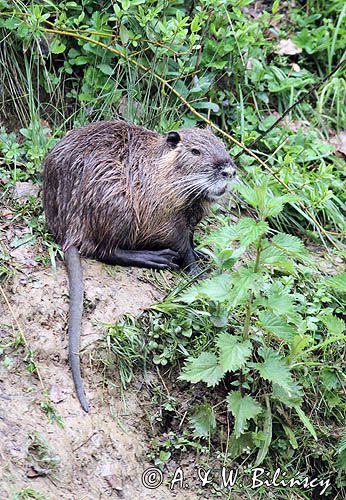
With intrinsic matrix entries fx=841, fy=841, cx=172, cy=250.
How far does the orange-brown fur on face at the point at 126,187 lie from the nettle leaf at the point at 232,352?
741 mm

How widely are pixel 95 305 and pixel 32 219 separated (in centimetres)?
61

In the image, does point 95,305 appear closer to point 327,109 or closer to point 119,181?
point 119,181

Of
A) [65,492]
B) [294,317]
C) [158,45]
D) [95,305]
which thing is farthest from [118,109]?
[65,492]

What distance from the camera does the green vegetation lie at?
3.19 m

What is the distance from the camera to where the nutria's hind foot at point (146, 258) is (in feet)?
12.0

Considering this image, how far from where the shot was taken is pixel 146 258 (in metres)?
3.70

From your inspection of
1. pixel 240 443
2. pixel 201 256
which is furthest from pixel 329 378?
pixel 201 256

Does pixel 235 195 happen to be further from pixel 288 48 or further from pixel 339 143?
pixel 288 48

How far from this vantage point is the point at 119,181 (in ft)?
12.0

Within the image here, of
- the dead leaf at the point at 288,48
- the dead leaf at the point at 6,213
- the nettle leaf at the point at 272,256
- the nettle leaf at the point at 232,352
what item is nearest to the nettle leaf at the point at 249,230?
the nettle leaf at the point at 272,256

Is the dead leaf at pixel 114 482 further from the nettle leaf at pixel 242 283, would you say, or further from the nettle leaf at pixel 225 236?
the nettle leaf at pixel 225 236

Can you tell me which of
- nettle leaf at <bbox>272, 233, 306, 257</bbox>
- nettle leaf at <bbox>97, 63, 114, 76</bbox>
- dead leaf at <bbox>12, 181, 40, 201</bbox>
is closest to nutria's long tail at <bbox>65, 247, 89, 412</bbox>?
dead leaf at <bbox>12, 181, 40, 201</bbox>

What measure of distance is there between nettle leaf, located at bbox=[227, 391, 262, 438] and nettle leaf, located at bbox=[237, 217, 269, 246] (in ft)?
2.07

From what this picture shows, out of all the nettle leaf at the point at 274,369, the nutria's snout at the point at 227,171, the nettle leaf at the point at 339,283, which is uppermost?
the nutria's snout at the point at 227,171
